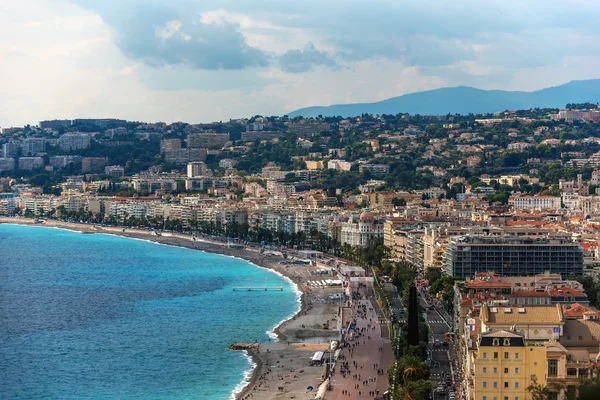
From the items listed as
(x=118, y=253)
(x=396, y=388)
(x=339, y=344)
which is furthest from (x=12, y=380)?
(x=118, y=253)

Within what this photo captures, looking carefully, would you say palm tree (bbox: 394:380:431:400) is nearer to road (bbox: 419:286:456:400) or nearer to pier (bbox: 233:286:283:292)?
road (bbox: 419:286:456:400)

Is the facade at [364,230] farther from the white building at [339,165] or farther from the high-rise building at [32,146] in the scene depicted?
the high-rise building at [32,146]

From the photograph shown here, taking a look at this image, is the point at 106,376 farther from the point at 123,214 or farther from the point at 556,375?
the point at 123,214

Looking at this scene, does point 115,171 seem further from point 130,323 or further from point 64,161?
point 130,323

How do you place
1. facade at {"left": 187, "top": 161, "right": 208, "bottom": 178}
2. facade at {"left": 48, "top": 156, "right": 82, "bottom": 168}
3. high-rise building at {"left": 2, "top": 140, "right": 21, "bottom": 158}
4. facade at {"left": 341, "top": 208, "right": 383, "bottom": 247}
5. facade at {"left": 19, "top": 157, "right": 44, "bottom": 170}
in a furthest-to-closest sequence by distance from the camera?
high-rise building at {"left": 2, "top": 140, "right": 21, "bottom": 158}
facade at {"left": 19, "top": 157, "right": 44, "bottom": 170}
facade at {"left": 48, "top": 156, "right": 82, "bottom": 168}
facade at {"left": 187, "top": 161, "right": 208, "bottom": 178}
facade at {"left": 341, "top": 208, "right": 383, "bottom": 247}

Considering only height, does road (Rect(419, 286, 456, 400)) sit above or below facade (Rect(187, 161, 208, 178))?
below

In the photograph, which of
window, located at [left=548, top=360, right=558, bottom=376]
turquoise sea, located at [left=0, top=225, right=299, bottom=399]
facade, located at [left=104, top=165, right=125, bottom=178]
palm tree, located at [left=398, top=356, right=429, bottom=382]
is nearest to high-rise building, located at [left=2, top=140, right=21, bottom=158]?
facade, located at [left=104, top=165, right=125, bottom=178]

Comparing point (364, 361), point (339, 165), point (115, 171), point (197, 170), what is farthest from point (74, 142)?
point (364, 361)
